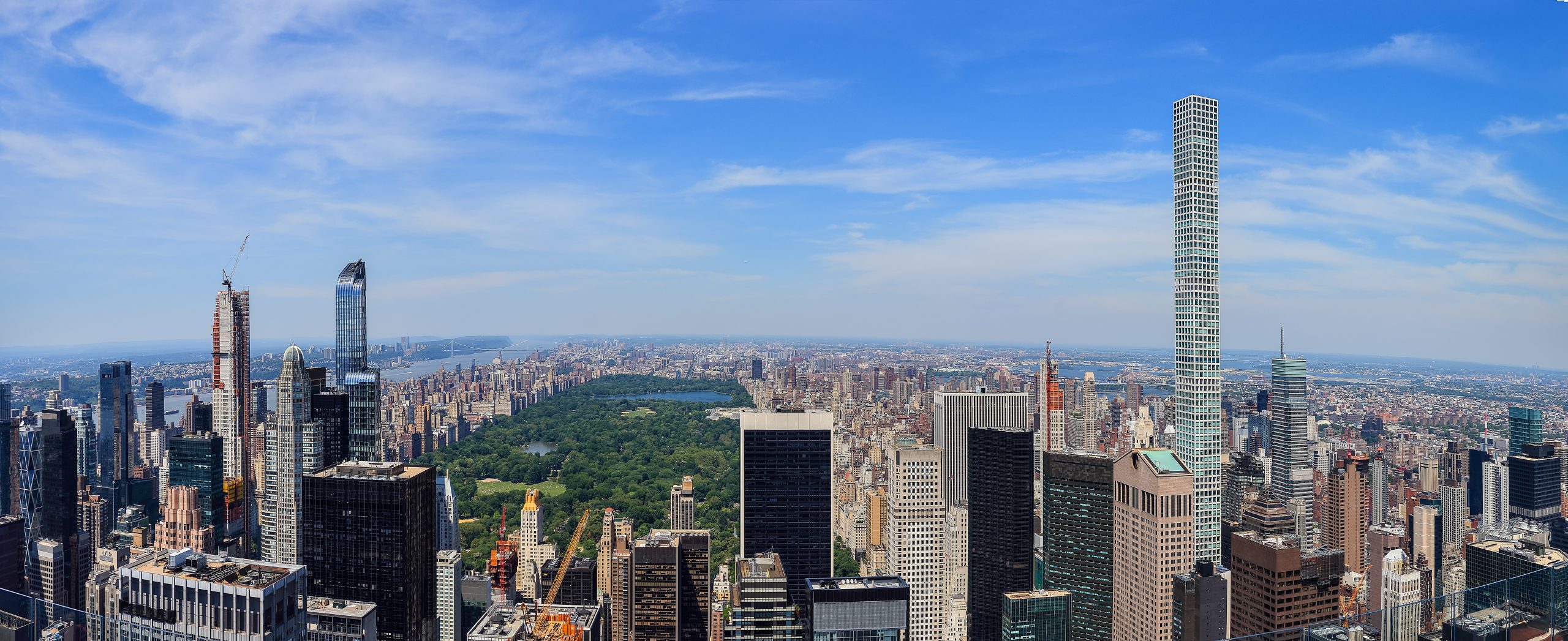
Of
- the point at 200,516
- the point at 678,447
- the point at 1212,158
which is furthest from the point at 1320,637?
the point at 678,447

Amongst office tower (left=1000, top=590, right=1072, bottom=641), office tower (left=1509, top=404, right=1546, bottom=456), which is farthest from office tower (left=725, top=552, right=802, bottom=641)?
office tower (left=1509, top=404, right=1546, bottom=456)

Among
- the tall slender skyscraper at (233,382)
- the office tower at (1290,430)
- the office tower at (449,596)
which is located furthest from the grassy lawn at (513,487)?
the office tower at (1290,430)

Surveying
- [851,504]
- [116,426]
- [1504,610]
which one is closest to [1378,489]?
[851,504]

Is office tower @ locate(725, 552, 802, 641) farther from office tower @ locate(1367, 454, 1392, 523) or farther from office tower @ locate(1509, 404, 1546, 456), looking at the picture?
office tower @ locate(1367, 454, 1392, 523)

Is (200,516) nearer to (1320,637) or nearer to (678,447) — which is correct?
(678,447)

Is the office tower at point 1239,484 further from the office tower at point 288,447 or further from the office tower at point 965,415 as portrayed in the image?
the office tower at point 288,447

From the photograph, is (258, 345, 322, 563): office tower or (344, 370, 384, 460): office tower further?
(344, 370, 384, 460): office tower

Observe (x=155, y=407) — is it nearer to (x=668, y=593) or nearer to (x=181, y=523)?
(x=181, y=523)
